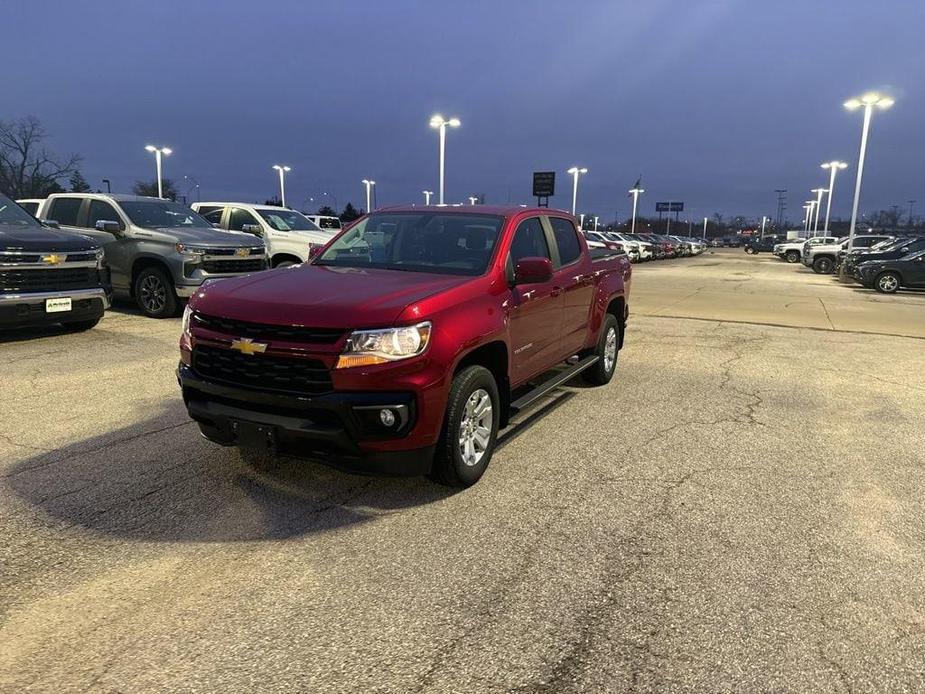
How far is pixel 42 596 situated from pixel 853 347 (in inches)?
420

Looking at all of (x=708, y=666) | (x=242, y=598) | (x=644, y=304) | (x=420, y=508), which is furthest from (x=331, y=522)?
(x=644, y=304)

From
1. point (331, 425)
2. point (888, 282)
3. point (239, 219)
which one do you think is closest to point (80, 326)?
point (239, 219)

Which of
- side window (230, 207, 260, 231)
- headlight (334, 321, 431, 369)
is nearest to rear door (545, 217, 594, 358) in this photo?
headlight (334, 321, 431, 369)

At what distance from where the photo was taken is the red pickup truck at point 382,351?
363cm

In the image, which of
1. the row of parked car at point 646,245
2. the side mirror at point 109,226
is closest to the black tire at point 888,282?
the row of parked car at point 646,245

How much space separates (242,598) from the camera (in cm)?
302

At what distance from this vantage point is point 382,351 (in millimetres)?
3643

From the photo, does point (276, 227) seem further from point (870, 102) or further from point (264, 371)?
point (870, 102)

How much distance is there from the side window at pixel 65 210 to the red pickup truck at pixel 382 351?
843cm

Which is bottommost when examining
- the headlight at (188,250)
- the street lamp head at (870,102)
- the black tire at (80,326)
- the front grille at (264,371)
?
the black tire at (80,326)

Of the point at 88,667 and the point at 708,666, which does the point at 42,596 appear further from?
the point at 708,666

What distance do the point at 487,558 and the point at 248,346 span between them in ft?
5.85

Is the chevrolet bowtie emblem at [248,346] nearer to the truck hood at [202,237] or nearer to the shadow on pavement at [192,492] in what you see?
the shadow on pavement at [192,492]

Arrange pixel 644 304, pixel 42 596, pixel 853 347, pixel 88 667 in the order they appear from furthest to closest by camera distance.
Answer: pixel 644 304 → pixel 853 347 → pixel 42 596 → pixel 88 667
